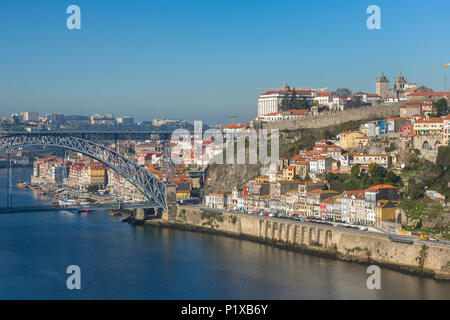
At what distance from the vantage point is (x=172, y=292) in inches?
526

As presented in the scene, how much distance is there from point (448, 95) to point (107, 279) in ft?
48.4

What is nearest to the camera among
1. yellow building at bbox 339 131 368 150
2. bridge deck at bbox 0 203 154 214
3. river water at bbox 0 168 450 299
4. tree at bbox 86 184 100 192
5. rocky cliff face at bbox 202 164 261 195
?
river water at bbox 0 168 450 299

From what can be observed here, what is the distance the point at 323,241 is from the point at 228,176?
23.7 ft

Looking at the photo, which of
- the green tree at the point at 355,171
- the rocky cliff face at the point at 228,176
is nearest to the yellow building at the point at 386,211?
the green tree at the point at 355,171

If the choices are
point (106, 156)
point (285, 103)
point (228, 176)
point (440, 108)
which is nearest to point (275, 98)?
point (285, 103)

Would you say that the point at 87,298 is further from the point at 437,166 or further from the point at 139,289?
the point at 437,166

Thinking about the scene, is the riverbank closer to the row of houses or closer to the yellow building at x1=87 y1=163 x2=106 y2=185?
the row of houses

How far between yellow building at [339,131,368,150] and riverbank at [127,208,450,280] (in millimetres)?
4700

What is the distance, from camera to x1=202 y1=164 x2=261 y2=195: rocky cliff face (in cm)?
2331

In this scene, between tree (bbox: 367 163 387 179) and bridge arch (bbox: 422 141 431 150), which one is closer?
tree (bbox: 367 163 387 179)

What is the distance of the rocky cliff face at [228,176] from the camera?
918 inches

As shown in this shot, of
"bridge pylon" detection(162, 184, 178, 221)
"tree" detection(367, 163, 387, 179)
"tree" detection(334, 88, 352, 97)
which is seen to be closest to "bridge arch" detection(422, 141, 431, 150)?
"tree" detection(367, 163, 387, 179)
